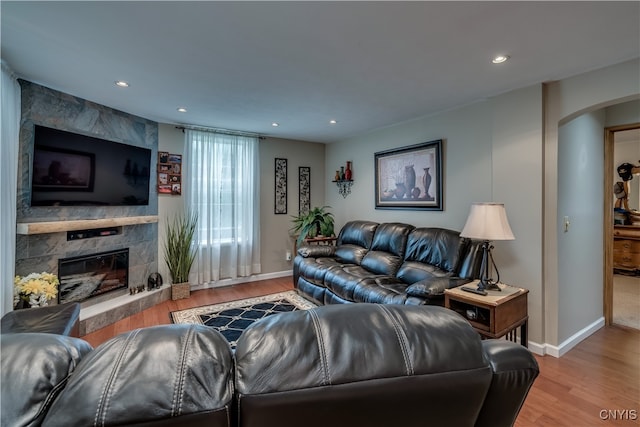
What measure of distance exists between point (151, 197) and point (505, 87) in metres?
4.29

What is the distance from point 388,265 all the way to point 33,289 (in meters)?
3.32

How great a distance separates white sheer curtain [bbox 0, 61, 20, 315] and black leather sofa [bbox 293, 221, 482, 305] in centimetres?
272

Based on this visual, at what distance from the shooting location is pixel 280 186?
16.8 feet

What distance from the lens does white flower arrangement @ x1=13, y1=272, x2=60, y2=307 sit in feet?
7.97

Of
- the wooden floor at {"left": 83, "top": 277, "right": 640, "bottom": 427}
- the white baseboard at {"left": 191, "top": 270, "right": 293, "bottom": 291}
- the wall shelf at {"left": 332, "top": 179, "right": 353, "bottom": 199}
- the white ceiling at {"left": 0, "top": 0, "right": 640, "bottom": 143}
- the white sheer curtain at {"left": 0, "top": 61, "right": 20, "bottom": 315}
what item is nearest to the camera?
the white ceiling at {"left": 0, "top": 0, "right": 640, "bottom": 143}

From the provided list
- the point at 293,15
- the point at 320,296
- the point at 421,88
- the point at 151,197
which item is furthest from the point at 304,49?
the point at 151,197

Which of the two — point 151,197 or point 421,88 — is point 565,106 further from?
point 151,197

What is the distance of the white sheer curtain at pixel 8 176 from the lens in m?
2.22

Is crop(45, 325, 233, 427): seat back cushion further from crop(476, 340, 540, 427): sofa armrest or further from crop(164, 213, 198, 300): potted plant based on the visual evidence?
crop(164, 213, 198, 300): potted plant

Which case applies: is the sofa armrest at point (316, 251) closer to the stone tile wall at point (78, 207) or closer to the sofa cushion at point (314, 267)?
the sofa cushion at point (314, 267)

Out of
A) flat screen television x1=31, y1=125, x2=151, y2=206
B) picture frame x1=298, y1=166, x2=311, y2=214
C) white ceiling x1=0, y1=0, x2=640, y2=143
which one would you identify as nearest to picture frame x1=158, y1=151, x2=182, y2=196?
flat screen television x1=31, y1=125, x2=151, y2=206

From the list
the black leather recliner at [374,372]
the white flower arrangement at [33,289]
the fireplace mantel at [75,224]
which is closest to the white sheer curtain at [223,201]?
the fireplace mantel at [75,224]

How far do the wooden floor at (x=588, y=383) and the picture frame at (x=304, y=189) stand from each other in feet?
9.33

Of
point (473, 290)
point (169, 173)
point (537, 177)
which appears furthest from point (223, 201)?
point (537, 177)
